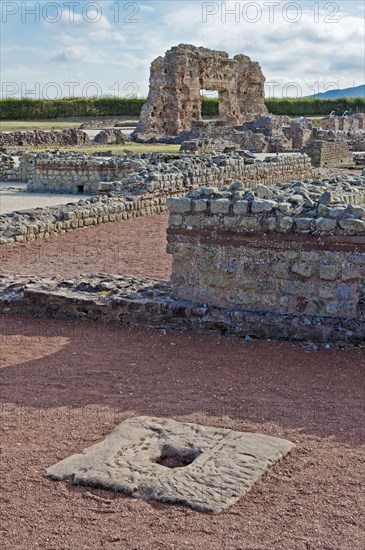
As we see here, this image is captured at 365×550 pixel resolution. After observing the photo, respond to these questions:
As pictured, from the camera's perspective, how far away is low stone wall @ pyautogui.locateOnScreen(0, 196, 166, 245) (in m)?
12.6

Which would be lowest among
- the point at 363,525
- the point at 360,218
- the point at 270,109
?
the point at 363,525

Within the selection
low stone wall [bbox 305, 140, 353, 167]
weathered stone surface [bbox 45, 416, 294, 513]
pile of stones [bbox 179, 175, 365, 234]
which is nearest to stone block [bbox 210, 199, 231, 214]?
pile of stones [bbox 179, 175, 365, 234]

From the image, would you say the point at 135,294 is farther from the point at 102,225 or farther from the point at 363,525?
the point at 102,225

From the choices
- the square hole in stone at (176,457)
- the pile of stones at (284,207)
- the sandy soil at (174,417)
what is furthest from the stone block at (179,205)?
the square hole in stone at (176,457)

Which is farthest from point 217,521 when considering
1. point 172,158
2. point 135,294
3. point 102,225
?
point 172,158

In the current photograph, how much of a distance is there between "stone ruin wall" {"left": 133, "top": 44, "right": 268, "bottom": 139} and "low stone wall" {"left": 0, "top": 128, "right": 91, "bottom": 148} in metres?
3.74

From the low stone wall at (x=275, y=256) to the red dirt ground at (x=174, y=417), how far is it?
0.42 m

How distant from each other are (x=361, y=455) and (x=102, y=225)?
1053 centimetres

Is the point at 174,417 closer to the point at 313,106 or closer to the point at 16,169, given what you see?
the point at 16,169

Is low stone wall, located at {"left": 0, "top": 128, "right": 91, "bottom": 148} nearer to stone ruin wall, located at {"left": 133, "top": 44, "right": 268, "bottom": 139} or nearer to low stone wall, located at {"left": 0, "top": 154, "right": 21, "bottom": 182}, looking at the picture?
stone ruin wall, located at {"left": 133, "top": 44, "right": 268, "bottom": 139}

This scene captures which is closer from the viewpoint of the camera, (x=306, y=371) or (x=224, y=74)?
(x=306, y=371)

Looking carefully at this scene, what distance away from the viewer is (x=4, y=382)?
587 cm

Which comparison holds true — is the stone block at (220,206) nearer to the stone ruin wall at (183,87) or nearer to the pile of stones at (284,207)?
the pile of stones at (284,207)

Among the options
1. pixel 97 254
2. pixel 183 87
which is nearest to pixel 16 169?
pixel 97 254
